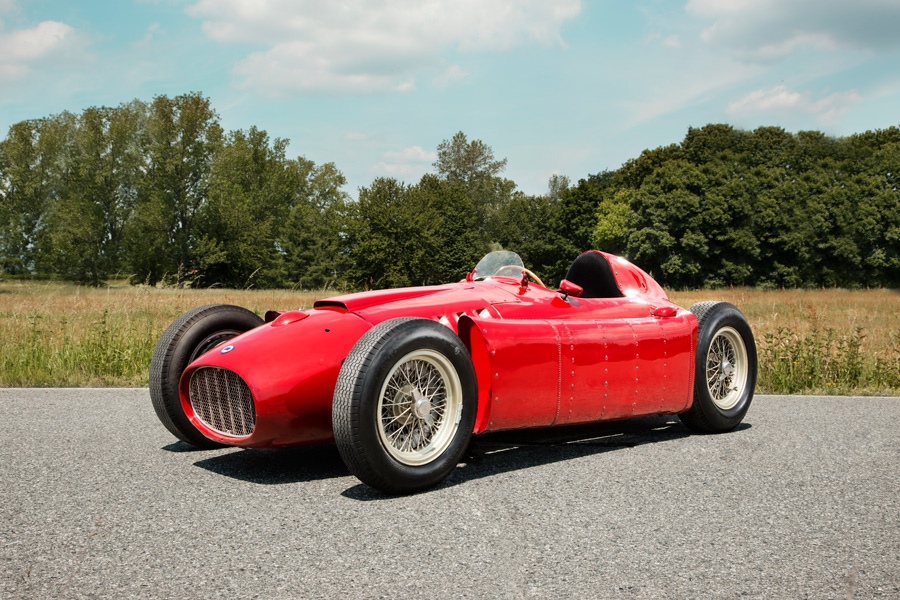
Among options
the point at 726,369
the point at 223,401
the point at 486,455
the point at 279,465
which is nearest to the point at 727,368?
the point at 726,369

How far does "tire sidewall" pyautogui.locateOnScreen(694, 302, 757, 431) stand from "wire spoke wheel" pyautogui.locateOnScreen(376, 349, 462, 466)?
8.22 feet

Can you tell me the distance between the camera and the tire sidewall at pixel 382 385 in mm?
3621

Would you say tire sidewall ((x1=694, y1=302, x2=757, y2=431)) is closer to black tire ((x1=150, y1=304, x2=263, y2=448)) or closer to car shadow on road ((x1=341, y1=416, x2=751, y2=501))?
car shadow on road ((x1=341, y1=416, x2=751, y2=501))

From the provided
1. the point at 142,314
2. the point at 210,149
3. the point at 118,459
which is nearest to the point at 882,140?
the point at 210,149

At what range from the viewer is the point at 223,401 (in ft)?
13.9

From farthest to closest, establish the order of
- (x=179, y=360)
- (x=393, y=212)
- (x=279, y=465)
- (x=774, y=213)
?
1. (x=393, y=212)
2. (x=774, y=213)
3. (x=179, y=360)
4. (x=279, y=465)

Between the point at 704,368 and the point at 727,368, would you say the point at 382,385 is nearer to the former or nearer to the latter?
the point at 704,368

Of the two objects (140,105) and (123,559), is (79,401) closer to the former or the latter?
(123,559)

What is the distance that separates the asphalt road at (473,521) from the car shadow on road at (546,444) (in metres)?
0.03

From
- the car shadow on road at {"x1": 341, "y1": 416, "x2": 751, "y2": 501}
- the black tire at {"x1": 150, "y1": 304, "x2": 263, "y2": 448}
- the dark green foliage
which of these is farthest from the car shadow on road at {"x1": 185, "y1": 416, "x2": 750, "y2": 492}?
the dark green foliage

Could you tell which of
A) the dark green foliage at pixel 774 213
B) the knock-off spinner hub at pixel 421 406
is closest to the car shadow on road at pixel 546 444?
the knock-off spinner hub at pixel 421 406

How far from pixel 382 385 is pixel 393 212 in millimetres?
59217

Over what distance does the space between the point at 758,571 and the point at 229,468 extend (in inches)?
125

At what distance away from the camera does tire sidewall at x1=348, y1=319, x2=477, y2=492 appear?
143 inches
